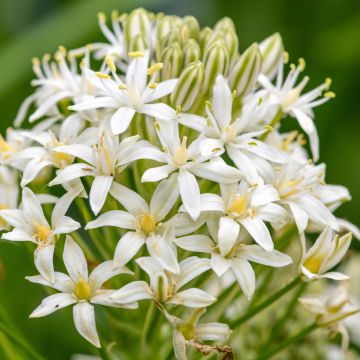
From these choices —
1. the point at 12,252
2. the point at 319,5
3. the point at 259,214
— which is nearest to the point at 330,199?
the point at 259,214

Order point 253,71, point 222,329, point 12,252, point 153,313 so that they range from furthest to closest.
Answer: point 12,252 → point 253,71 → point 153,313 → point 222,329

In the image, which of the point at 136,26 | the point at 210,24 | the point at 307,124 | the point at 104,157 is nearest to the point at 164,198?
the point at 104,157

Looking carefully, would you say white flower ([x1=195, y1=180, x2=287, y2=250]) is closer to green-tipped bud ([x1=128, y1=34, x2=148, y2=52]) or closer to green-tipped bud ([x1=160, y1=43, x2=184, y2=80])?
green-tipped bud ([x1=160, y1=43, x2=184, y2=80])

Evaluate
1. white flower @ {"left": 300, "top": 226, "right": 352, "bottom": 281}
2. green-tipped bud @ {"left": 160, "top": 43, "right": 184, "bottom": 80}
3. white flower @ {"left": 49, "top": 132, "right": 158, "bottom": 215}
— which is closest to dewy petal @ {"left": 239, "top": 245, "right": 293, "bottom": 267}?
white flower @ {"left": 300, "top": 226, "right": 352, "bottom": 281}

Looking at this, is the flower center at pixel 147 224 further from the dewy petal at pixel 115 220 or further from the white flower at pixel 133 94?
the white flower at pixel 133 94

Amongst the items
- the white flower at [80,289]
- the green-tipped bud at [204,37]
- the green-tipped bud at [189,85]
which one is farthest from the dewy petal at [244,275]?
the green-tipped bud at [204,37]

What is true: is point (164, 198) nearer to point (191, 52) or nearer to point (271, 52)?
point (191, 52)

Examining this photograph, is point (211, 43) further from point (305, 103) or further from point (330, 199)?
point (330, 199)
